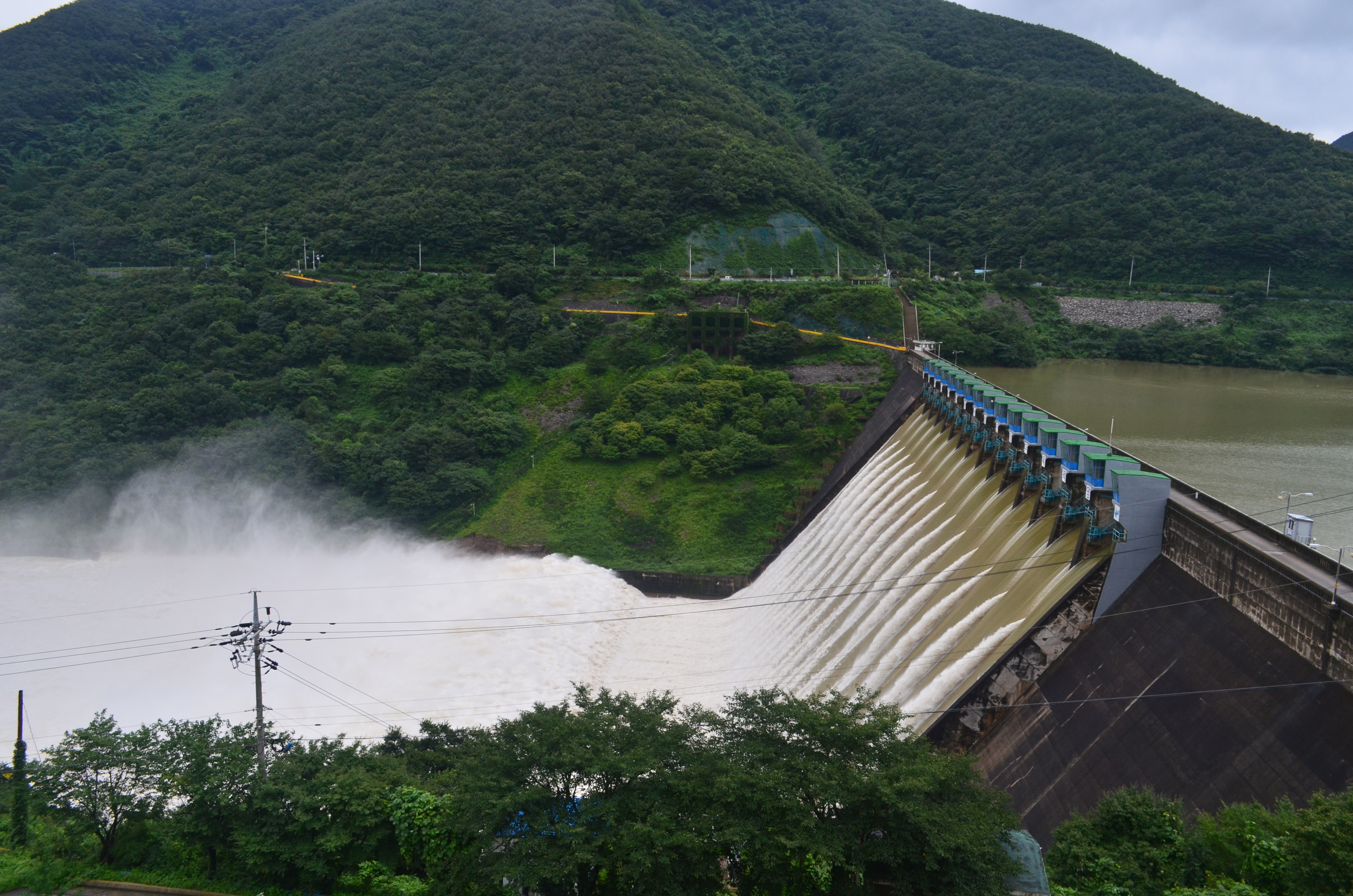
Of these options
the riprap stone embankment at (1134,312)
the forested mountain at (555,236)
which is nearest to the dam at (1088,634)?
the forested mountain at (555,236)

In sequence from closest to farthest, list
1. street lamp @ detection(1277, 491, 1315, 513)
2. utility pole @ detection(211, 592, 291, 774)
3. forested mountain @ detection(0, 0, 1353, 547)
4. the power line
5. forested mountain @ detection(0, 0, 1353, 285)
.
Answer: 1. utility pole @ detection(211, 592, 291, 774)
2. street lamp @ detection(1277, 491, 1315, 513)
3. the power line
4. forested mountain @ detection(0, 0, 1353, 547)
5. forested mountain @ detection(0, 0, 1353, 285)

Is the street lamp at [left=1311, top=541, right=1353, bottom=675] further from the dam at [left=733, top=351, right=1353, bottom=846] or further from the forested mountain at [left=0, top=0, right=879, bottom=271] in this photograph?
the forested mountain at [left=0, top=0, right=879, bottom=271]

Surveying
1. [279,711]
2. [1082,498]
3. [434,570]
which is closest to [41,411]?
[434,570]

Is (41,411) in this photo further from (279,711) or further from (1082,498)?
(1082,498)

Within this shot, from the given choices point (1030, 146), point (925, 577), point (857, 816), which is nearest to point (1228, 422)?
point (925, 577)

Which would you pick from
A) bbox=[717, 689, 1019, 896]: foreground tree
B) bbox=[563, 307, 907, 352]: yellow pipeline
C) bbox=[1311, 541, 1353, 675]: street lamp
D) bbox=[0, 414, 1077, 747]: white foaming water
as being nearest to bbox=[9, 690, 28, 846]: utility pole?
bbox=[0, 414, 1077, 747]: white foaming water

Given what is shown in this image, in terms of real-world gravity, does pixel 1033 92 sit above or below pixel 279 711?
above

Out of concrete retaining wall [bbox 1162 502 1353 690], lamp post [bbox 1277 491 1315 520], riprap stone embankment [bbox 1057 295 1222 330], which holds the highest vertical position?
riprap stone embankment [bbox 1057 295 1222 330]
